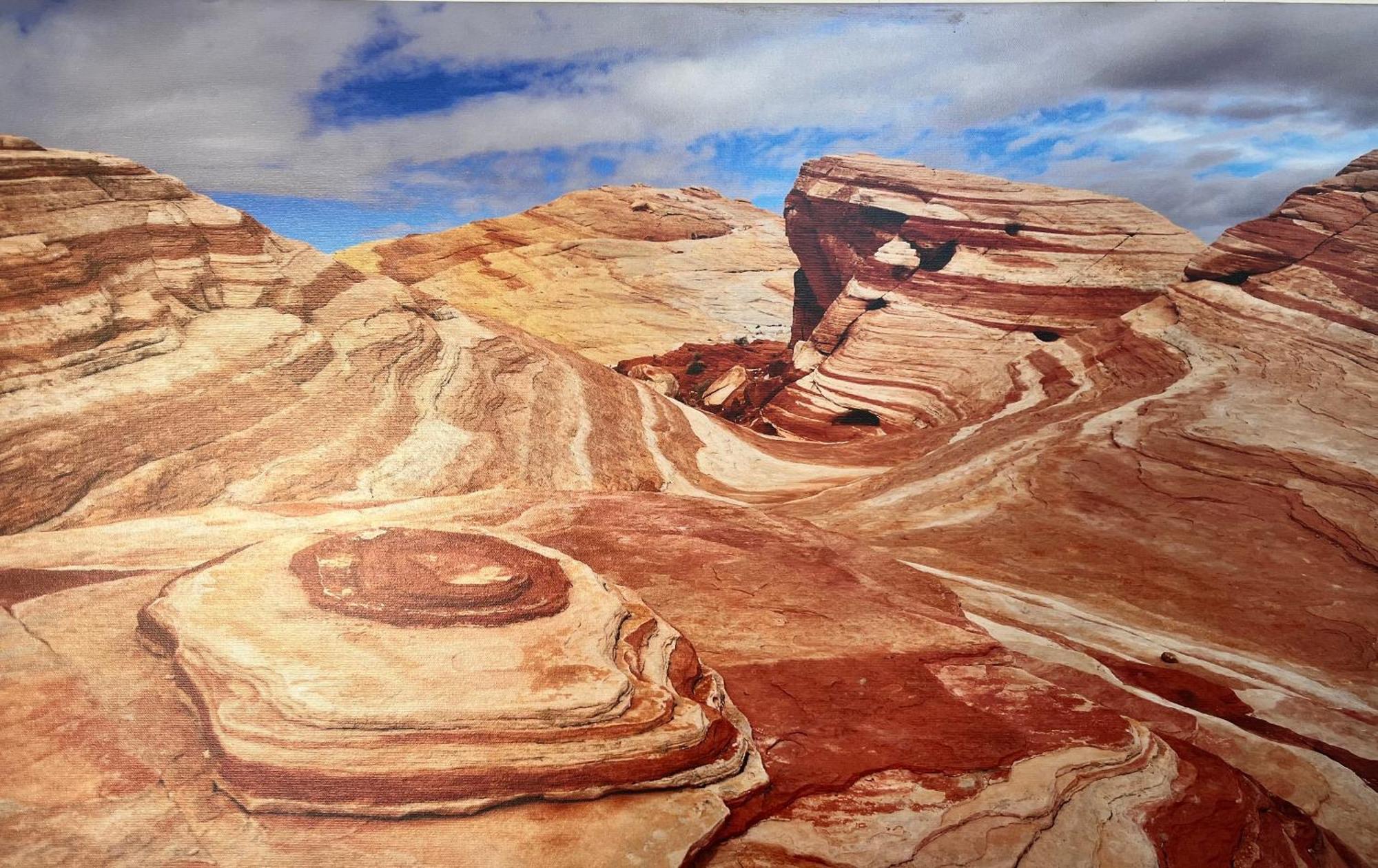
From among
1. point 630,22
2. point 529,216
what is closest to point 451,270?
point 529,216

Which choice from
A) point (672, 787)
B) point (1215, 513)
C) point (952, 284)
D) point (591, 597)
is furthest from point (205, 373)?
point (952, 284)

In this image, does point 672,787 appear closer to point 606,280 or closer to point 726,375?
point 726,375

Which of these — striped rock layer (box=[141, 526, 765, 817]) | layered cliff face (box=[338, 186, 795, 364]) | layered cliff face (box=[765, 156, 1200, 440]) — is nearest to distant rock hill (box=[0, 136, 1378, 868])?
striped rock layer (box=[141, 526, 765, 817])

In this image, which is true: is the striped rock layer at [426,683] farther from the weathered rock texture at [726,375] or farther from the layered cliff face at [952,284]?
the layered cliff face at [952,284]

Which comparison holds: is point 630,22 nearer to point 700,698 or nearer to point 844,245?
point 700,698

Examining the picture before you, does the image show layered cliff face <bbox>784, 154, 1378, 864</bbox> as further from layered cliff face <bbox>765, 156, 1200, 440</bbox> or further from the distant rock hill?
layered cliff face <bbox>765, 156, 1200, 440</bbox>

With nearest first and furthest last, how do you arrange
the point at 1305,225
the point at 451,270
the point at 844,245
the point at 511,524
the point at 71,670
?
the point at 71,670 → the point at 511,524 → the point at 1305,225 → the point at 844,245 → the point at 451,270
